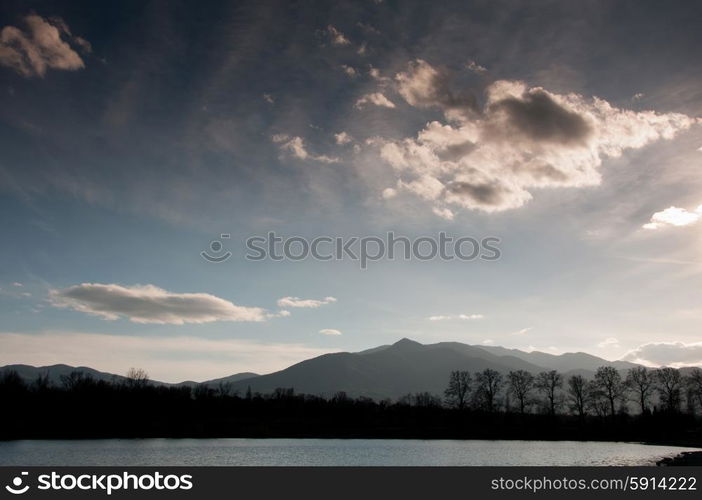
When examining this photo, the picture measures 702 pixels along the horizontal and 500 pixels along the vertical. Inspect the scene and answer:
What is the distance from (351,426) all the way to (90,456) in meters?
89.1

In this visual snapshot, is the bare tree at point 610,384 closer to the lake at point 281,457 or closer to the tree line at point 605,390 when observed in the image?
the tree line at point 605,390

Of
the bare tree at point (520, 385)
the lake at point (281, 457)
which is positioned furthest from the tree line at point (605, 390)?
the lake at point (281, 457)

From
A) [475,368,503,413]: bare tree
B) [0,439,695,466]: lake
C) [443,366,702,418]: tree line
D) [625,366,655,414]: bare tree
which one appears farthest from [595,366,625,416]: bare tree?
[0,439,695,466]: lake

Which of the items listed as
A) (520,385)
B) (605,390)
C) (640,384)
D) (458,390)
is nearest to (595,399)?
(605,390)

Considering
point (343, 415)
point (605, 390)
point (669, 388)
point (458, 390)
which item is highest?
point (669, 388)

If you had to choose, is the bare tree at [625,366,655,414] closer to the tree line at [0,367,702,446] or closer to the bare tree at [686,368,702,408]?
the tree line at [0,367,702,446]

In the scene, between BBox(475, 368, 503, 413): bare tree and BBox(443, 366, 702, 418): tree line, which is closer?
BBox(443, 366, 702, 418): tree line

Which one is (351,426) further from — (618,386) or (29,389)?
(29,389)

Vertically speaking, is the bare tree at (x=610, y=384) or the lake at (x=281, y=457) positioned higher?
the bare tree at (x=610, y=384)

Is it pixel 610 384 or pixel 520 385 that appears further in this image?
pixel 520 385

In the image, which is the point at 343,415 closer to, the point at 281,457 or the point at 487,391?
the point at 487,391

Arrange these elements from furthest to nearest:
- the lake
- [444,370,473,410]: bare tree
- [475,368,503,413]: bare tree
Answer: [444,370,473,410]: bare tree
[475,368,503,413]: bare tree
the lake

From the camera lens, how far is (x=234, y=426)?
13812 centimetres
